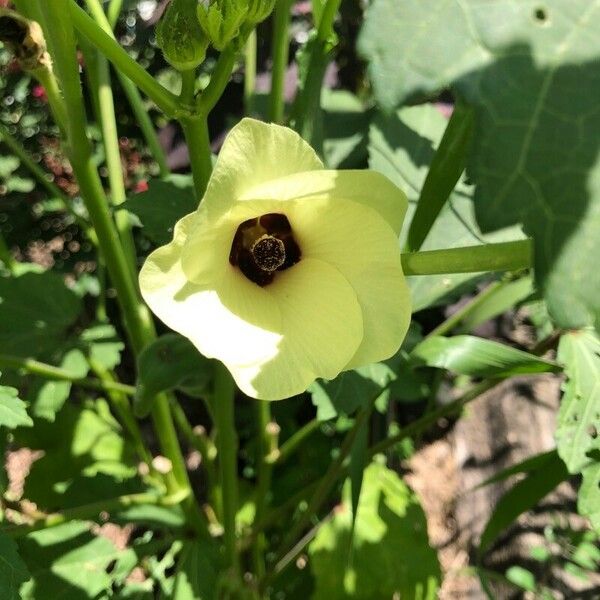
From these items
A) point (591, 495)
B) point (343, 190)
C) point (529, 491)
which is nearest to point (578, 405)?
point (591, 495)

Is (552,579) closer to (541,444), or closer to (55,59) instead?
(541,444)

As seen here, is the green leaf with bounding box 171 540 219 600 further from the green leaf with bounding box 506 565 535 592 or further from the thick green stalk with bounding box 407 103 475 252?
the green leaf with bounding box 506 565 535 592

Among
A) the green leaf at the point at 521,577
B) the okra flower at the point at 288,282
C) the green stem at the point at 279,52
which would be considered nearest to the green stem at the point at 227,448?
the okra flower at the point at 288,282

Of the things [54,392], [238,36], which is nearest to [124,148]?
[54,392]

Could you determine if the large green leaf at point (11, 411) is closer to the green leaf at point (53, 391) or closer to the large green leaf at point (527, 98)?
the green leaf at point (53, 391)

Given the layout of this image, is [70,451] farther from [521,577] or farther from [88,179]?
[521,577]
